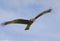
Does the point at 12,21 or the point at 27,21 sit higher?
the point at 27,21

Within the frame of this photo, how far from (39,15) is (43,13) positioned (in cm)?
55

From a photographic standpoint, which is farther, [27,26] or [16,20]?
[27,26]

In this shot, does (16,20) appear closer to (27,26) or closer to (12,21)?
(12,21)

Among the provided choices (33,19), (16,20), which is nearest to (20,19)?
(16,20)

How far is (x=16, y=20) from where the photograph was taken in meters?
18.4

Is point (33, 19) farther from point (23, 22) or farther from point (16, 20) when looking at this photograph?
point (16, 20)

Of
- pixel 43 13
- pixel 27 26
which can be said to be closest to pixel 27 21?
pixel 27 26

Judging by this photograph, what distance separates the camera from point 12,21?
17.8 m

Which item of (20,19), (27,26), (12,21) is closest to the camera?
(12,21)

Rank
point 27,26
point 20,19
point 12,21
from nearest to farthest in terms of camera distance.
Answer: point 12,21 → point 20,19 → point 27,26

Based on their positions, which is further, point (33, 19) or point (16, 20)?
point (33, 19)

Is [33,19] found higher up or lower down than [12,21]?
higher up

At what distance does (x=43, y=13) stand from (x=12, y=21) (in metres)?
4.41

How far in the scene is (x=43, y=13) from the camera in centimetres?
2030
